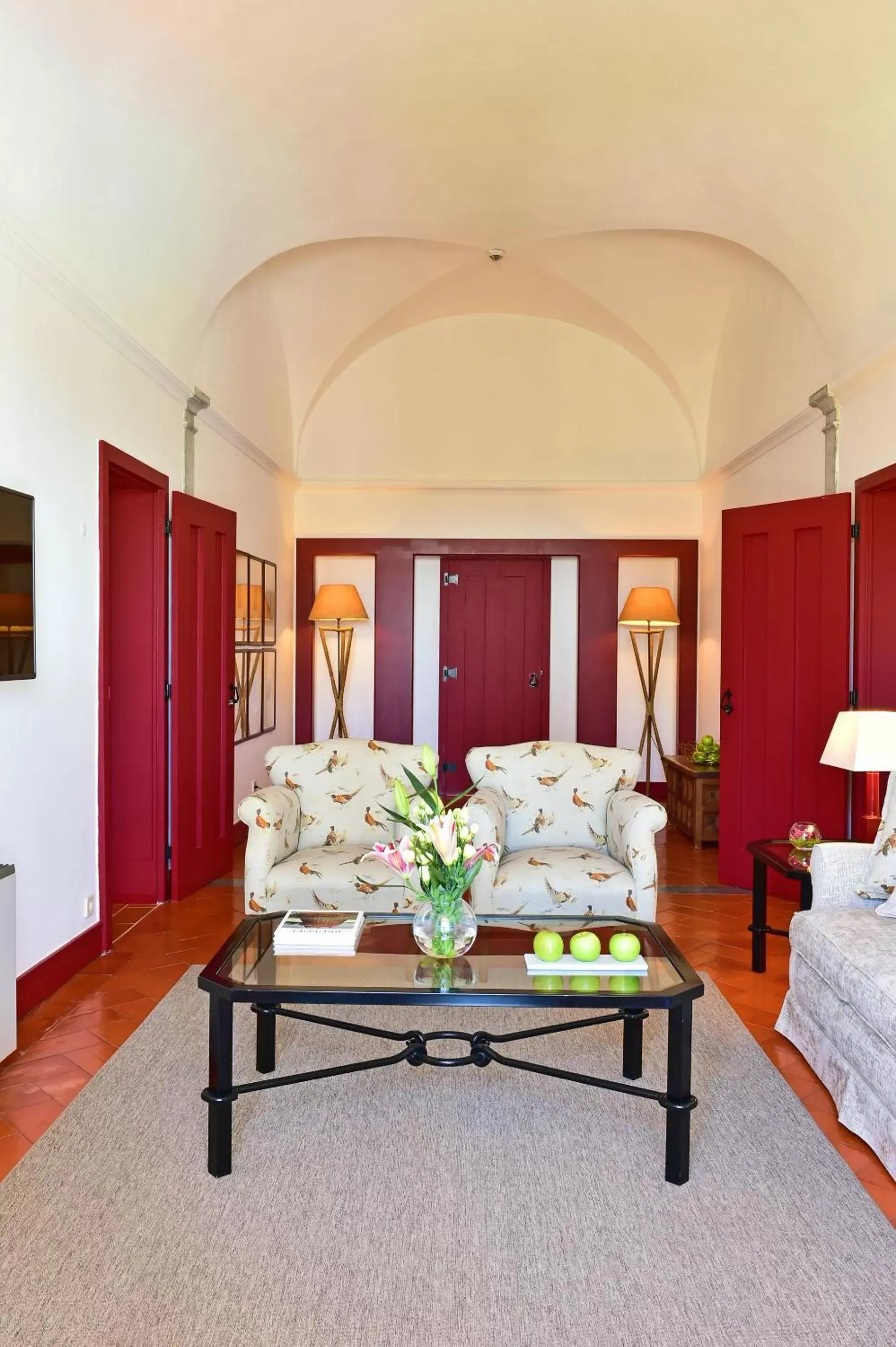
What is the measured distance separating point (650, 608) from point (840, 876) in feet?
12.9

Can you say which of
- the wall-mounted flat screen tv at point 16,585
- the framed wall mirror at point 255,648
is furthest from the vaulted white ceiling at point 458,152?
the framed wall mirror at point 255,648

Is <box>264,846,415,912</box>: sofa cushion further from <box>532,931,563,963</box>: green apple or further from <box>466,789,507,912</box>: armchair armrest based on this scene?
<box>532,931,563,963</box>: green apple

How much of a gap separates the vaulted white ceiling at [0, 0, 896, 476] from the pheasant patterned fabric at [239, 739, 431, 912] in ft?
6.81

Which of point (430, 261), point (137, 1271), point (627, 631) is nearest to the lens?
point (137, 1271)

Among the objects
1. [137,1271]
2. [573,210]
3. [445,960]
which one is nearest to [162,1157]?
[137,1271]

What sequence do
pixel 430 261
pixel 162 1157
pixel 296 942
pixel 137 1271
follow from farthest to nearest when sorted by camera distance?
1. pixel 430 261
2. pixel 296 942
3. pixel 162 1157
4. pixel 137 1271

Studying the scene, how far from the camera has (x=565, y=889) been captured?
3.29 m

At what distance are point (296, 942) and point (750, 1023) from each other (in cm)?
167

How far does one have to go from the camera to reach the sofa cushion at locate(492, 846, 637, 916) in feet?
10.8

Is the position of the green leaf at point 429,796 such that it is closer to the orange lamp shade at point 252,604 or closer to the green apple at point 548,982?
the green apple at point 548,982

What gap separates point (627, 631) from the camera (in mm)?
7109

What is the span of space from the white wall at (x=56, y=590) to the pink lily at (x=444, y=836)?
163 centimetres

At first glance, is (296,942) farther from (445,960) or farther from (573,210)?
(573,210)

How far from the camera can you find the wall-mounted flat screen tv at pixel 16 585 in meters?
2.78
